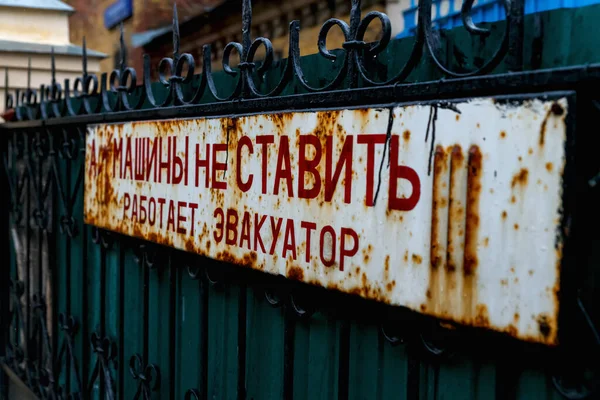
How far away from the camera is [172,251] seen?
2365 millimetres

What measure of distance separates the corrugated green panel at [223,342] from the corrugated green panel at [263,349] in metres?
0.08

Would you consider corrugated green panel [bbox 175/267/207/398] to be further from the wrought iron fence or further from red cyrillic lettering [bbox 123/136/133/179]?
red cyrillic lettering [bbox 123/136/133/179]

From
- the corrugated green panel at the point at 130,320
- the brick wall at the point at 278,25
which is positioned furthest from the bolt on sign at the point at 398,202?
the brick wall at the point at 278,25

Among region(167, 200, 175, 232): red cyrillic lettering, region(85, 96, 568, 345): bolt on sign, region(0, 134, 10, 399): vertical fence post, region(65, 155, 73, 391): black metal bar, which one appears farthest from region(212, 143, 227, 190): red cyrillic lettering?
region(0, 134, 10, 399): vertical fence post

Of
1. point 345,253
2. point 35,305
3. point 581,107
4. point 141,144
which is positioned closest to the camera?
point 581,107

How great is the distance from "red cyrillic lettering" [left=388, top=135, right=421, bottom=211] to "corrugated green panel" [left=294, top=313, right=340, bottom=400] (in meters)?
0.46

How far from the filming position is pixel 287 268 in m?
1.68

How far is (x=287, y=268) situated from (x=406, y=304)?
0.41 meters

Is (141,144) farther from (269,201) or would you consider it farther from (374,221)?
(374,221)

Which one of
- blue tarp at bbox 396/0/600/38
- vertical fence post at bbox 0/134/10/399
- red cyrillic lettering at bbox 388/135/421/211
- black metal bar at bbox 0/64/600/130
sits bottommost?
vertical fence post at bbox 0/134/10/399

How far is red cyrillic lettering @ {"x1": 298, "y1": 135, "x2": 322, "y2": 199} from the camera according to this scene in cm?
159

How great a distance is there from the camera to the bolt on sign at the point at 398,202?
1.14m

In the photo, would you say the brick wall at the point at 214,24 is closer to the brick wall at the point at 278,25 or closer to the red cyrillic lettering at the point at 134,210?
the brick wall at the point at 278,25

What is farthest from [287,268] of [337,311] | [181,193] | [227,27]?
[227,27]
